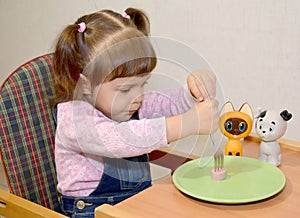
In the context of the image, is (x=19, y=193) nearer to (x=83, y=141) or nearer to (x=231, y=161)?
(x=83, y=141)

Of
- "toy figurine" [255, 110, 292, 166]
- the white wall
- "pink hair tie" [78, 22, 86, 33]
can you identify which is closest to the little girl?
"pink hair tie" [78, 22, 86, 33]

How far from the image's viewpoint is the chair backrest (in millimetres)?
1051

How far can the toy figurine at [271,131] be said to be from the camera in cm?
95

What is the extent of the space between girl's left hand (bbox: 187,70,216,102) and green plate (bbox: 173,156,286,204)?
127mm

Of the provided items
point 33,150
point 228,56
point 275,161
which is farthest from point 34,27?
point 275,161

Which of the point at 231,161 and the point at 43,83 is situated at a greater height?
the point at 43,83

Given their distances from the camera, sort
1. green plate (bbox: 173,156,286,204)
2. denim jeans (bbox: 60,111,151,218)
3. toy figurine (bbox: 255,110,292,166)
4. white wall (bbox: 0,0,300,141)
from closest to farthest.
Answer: green plate (bbox: 173,156,286,204) < toy figurine (bbox: 255,110,292,166) < denim jeans (bbox: 60,111,151,218) < white wall (bbox: 0,0,300,141)

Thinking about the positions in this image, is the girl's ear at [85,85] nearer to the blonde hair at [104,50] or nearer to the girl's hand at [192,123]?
the blonde hair at [104,50]

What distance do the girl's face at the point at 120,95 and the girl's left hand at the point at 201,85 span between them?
0.09 meters

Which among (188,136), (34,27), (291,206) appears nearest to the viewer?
(291,206)

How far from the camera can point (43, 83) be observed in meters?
1.11

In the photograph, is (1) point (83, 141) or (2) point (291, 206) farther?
(1) point (83, 141)

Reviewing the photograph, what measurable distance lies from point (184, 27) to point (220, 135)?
0.57 m

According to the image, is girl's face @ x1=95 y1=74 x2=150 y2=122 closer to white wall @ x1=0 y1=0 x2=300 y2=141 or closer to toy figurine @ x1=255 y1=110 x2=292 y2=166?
toy figurine @ x1=255 y1=110 x2=292 y2=166
